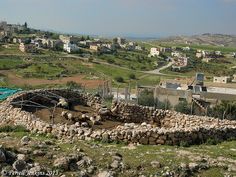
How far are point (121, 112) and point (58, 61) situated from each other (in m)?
85.4

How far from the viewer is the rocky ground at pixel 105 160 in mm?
9469

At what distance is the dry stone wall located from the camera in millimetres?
13547

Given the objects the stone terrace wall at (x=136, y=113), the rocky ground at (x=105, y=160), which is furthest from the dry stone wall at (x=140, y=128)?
the rocky ground at (x=105, y=160)

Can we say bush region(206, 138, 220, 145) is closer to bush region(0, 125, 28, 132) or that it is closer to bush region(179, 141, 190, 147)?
bush region(179, 141, 190, 147)

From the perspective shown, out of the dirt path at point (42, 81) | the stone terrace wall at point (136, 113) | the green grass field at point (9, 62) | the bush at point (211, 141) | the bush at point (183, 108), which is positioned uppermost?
the bush at point (211, 141)

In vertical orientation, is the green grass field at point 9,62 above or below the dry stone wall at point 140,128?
below

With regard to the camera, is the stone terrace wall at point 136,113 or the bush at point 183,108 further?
the bush at point 183,108

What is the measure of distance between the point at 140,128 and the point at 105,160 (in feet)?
13.8

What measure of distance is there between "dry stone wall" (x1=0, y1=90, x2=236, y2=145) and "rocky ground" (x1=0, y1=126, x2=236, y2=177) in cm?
113

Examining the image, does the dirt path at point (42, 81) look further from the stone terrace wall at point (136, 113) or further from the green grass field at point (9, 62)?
the stone terrace wall at point (136, 113)

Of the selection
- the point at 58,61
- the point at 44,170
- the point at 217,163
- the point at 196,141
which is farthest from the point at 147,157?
the point at 58,61

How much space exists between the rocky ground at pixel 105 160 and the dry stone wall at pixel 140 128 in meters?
1.13

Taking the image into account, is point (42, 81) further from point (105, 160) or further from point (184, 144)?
point (105, 160)

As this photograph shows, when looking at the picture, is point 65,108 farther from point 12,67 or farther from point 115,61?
point 115,61
